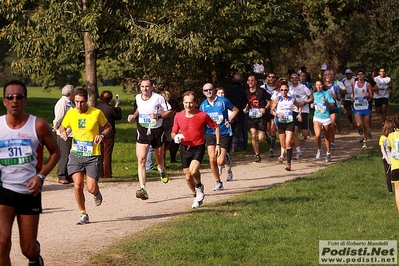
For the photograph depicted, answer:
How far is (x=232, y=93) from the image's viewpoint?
70.4 ft

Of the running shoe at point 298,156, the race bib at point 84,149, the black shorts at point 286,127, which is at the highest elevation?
the race bib at point 84,149

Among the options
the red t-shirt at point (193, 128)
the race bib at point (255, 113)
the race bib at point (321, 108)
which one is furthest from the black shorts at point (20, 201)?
the race bib at point (321, 108)

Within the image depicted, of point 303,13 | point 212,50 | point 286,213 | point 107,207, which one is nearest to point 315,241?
point 286,213

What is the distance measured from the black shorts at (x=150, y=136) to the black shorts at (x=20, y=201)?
6707 millimetres

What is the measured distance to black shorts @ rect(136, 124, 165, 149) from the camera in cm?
1461

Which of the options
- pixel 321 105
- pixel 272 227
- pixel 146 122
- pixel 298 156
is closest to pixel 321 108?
pixel 321 105

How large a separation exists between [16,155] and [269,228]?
172 inches

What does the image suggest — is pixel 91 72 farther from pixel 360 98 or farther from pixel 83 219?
pixel 360 98

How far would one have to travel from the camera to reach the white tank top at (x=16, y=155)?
786cm

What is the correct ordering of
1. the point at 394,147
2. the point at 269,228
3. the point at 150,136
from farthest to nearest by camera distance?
the point at 150,136, the point at 394,147, the point at 269,228

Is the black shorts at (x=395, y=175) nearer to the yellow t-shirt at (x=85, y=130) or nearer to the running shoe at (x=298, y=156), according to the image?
the yellow t-shirt at (x=85, y=130)

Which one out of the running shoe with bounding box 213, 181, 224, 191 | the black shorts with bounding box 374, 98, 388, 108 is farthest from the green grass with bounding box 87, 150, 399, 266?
the black shorts with bounding box 374, 98, 388, 108

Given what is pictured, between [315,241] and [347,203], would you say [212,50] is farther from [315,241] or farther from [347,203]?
[315,241]

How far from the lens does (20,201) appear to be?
25.8 feet
